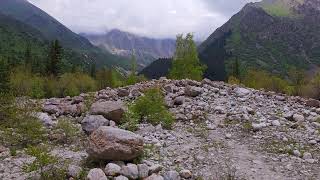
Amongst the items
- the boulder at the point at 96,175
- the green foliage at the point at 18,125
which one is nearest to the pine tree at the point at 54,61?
the green foliage at the point at 18,125

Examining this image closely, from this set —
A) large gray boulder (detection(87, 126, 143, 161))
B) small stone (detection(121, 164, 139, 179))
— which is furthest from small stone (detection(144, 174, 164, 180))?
large gray boulder (detection(87, 126, 143, 161))

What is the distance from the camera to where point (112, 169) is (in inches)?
547

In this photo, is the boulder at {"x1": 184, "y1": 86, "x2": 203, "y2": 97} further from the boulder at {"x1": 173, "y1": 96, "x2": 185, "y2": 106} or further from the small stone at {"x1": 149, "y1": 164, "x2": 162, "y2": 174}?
the small stone at {"x1": 149, "y1": 164, "x2": 162, "y2": 174}

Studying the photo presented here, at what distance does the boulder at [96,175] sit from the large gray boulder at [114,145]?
91 cm

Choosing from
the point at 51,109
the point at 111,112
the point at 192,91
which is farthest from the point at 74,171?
the point at 192,91

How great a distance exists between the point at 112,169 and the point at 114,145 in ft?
2.66

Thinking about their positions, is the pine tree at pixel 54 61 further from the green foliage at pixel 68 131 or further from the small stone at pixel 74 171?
the small stone at pixel 74 171

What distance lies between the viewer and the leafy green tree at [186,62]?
58.7 m

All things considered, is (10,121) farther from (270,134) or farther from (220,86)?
(220,86)

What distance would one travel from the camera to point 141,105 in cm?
2119

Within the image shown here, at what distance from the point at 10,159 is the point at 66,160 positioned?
Answer: 2.04m

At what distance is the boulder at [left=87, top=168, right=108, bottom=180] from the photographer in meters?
13.3

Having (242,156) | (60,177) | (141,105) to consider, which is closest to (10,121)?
(141,105)

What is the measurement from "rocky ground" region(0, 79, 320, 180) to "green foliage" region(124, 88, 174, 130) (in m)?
0.48
